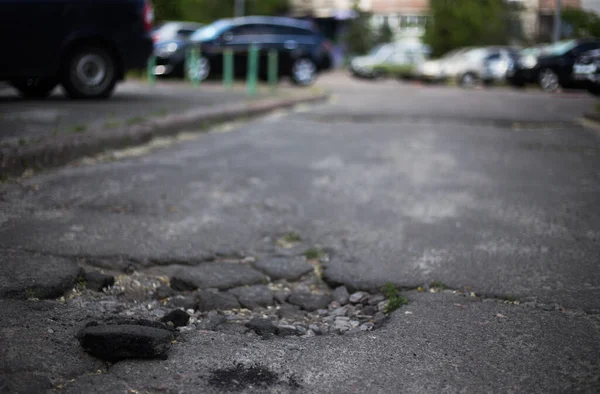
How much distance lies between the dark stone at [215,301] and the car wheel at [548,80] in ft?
62.2

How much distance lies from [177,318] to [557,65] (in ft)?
63.3

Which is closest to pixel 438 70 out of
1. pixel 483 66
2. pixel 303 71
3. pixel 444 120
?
pixel 483 66

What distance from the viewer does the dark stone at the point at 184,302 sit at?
3.07 metres

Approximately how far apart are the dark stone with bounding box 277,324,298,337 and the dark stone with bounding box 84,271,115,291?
89 cm

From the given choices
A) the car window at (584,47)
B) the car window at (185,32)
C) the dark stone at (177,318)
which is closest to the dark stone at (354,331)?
the dark stone at (177,318)

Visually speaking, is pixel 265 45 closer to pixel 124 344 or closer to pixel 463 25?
pixel 124 344

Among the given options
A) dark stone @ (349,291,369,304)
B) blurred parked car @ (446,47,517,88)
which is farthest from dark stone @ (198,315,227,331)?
blurred parked car @ (446,47,517,88)

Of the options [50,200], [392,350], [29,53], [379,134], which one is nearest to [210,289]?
[392,350]

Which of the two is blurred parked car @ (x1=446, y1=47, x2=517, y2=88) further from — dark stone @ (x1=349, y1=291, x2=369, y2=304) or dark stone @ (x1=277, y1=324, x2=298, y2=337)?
dark stone @ (x1=277, y1=324, x2=298, y2=337)

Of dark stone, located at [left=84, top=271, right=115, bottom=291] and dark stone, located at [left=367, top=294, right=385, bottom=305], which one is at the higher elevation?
dark stone, located at [left=84, top=271, right=115, bottom=291]

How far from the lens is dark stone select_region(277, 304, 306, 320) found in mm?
3066

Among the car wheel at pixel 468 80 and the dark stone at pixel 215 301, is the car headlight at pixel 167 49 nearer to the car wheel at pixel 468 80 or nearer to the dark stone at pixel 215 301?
the car wheel at pixel 468 80

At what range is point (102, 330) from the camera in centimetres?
241

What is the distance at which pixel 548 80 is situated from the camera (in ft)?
66.3
